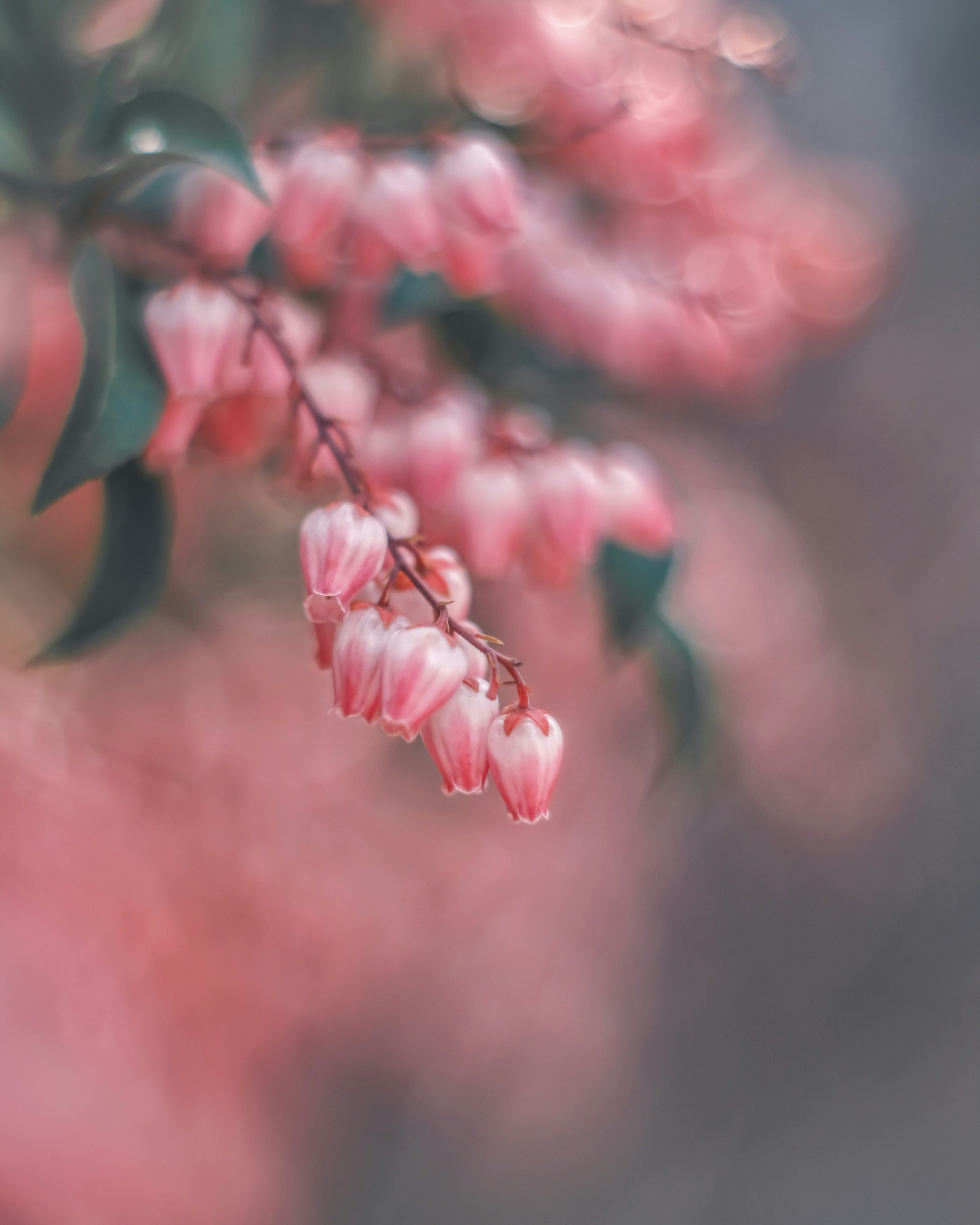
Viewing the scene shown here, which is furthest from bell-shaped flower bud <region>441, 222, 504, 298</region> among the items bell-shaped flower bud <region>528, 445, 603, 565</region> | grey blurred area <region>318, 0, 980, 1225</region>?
grey blurred area <region>318, 0, 980, 1225</region>

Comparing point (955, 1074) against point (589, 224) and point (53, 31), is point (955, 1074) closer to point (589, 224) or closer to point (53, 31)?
point (589, 224)

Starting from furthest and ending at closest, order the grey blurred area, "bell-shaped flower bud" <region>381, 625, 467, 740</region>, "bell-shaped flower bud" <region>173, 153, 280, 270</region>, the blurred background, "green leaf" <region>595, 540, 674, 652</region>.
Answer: the grey blurred area < the blurred background < "green leaf" <region>595, 540, 674, 652</region> < "bell-shaped flower bud" <region>173, 153, 280, 270</region> < "bell-shaped flower bud" <region>381, 625, 467, 740</region>

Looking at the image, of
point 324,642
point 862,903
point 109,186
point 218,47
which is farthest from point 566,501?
point 862,903

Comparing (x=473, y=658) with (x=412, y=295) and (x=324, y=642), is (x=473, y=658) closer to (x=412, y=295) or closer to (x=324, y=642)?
(x=324, y=642)

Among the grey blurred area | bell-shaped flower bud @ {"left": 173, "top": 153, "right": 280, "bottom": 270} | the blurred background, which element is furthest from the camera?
the grey blurred area

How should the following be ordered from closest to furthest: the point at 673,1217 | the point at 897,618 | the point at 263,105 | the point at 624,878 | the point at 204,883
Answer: the point at 263,105, the point at 204,883, the point at 624,878, the point at 673,1217, the point at 897,618

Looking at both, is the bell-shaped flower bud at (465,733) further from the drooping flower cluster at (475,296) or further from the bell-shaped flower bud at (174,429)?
the bell-shaped flower bud at (174,429)

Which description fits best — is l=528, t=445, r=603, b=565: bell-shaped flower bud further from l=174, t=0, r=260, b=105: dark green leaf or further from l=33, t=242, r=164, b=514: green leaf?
l=174, t=0, r=260, b=105: dark green leaf

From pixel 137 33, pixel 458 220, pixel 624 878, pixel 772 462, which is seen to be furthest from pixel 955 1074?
pixel 137 33
